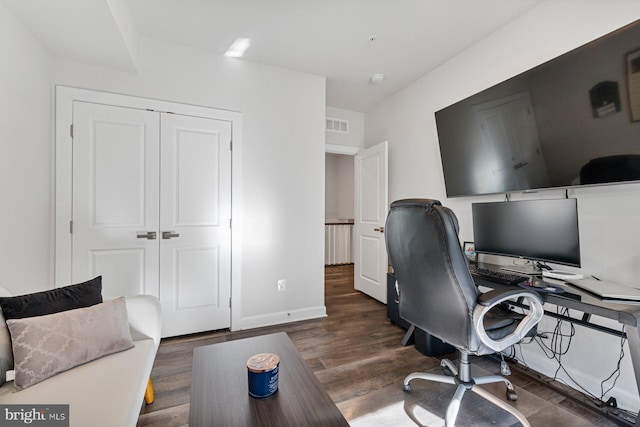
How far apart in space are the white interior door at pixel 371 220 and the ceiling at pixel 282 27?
1208 mm

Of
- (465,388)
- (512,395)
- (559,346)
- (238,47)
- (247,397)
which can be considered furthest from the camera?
(238,47)

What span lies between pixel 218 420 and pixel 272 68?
3.00m

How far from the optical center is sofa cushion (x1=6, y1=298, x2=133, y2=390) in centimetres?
115

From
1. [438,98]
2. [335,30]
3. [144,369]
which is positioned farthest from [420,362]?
[335,30]

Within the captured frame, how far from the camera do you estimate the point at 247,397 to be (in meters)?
1.07

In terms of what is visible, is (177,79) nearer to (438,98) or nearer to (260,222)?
(260,222)

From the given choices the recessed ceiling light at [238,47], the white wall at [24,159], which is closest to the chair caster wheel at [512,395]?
the white wall at [24,159]

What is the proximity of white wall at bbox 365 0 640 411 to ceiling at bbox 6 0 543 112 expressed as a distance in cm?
16

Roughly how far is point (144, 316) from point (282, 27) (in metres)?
2.39

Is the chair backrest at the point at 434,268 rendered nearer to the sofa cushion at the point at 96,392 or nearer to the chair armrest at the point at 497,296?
A: the chair armrest at the point at 497,296

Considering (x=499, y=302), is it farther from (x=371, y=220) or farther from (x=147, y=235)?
(x=147, y=235)

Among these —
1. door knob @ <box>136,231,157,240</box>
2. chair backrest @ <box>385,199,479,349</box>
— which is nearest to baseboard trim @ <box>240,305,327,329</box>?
door knob @ <box>136,231,157,240</box>

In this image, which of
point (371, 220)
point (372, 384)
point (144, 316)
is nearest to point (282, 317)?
point (372, 384)

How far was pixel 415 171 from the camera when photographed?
3227 mm
